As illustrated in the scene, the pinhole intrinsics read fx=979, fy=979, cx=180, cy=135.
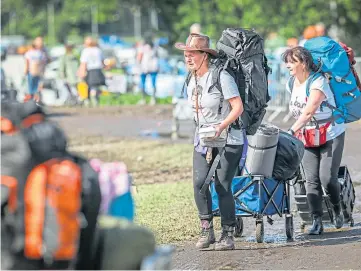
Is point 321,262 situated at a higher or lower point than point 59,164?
lower

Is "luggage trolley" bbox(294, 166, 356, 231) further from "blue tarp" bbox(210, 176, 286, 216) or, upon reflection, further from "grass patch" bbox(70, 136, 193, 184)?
"grass patch" bbox(70, 136, 193, 184)

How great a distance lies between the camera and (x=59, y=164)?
4082 mm

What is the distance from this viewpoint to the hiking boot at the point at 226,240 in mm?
7773

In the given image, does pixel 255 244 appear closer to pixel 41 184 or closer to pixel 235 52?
pixel 235 52

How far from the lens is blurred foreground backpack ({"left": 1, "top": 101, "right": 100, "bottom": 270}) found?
13.1 ft

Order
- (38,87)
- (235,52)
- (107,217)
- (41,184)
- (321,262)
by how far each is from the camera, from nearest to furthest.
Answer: (41,184), (107,217), (321,262), (235,52), (38,87)

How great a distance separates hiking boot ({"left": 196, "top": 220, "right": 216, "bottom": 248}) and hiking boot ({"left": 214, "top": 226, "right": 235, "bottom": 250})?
9 centimetres

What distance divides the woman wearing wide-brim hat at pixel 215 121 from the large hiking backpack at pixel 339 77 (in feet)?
3.84

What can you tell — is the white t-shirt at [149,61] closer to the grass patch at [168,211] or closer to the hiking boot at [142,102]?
the hiking boot at [142,102]

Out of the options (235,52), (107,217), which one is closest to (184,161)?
(235,52)

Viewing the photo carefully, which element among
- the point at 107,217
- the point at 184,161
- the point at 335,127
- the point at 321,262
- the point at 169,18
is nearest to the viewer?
the point at 107,217

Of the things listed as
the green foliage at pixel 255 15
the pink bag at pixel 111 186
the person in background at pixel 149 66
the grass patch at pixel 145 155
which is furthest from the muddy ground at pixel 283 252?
the green foliage at pixel 255 15

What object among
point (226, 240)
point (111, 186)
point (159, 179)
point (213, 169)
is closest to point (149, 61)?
point (159, 179)

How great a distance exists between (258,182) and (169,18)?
1263 inches
